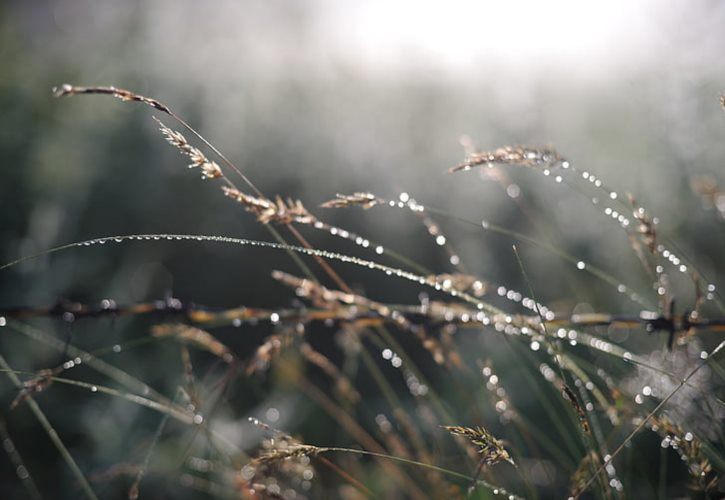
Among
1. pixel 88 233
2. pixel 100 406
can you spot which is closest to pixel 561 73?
pixel 88 233

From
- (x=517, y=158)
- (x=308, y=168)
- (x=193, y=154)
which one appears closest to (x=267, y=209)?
(x=193, y=154)

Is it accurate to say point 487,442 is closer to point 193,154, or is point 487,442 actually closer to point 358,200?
point 358,200

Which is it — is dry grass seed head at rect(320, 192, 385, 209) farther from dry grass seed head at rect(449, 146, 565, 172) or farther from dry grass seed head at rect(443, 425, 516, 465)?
dry grass seed head at rect(443, 425, 516, 465)

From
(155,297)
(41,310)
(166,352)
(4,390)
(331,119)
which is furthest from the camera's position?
(331,119)

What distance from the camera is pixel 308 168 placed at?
427 cm

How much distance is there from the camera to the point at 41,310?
62.9 inches

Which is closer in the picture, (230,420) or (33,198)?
(230,420)

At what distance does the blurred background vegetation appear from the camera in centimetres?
323

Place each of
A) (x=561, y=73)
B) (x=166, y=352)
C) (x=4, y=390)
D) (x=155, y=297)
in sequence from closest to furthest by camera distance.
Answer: (x=4, y=390) → (x=166, y=352) → (x=155, y=297) → (x=561, y=73)

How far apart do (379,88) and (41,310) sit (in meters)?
3.98

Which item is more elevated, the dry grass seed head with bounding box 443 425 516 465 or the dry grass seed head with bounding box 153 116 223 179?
the dry grass seed head with bounding box 153 116 223 179

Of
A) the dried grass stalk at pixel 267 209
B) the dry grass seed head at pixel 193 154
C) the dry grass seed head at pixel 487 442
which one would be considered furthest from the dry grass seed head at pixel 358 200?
the dry grass seed head at pixel 487 442

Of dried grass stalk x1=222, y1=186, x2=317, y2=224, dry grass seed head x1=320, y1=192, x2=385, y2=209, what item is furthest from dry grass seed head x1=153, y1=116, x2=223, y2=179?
dry grass seed head x1=320, y1=192, x2=385, y2=209

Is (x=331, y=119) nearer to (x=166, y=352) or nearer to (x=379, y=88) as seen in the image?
(x=379, y=88)
